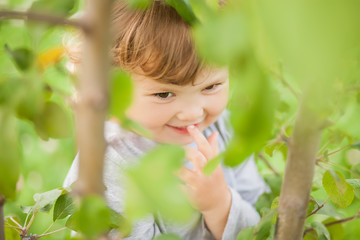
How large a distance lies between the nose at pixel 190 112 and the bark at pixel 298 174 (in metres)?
0.43

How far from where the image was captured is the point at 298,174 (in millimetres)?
524

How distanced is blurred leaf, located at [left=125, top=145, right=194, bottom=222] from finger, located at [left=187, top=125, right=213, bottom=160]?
2.20 ft

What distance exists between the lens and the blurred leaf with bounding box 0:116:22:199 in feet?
1.29

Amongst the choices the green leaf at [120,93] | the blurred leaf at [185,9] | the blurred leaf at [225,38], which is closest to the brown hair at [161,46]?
the blurred leaf at [185,9]

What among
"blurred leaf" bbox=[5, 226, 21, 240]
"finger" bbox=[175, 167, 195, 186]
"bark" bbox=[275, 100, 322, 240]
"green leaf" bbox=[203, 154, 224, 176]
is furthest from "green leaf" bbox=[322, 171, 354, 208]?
"blurred leaf" bbox=[5, 226, 21, 240]

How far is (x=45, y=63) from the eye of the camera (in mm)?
487

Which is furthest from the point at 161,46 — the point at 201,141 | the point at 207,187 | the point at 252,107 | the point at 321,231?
the point at 252,107

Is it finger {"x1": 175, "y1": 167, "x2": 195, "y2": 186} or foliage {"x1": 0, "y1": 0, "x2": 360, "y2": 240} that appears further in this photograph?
finger {"x1": 175, "y1": 167, "x2": 195, "y2": 186}

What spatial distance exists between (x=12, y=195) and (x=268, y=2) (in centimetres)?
35

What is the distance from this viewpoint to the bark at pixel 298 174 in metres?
0.48

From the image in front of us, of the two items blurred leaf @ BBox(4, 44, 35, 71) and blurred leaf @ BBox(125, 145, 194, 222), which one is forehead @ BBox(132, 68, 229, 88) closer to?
blurred leaf @ BBox(4, 44, 35, 71)

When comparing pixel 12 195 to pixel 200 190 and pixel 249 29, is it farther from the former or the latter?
pixel 200 190

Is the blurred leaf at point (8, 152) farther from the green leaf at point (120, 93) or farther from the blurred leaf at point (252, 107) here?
the blurred leaf at point (252, 107)

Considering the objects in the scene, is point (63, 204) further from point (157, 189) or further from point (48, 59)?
point (157, 189)
